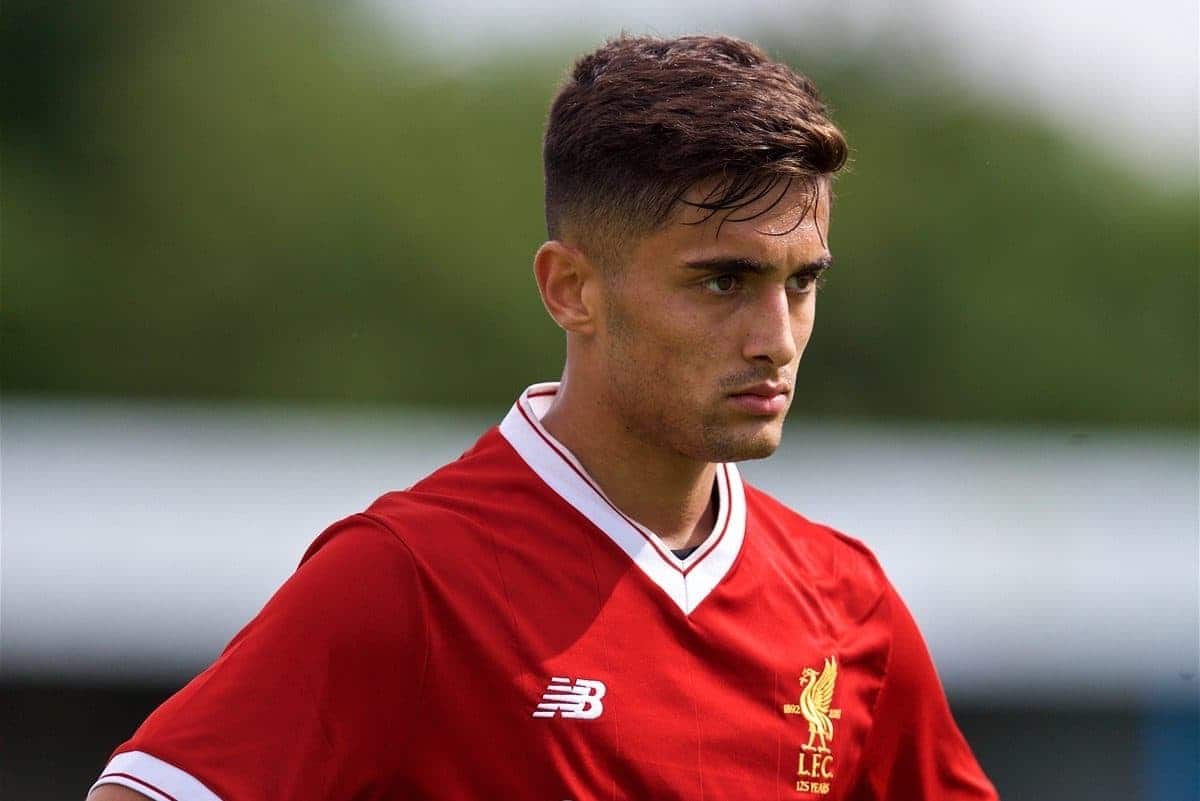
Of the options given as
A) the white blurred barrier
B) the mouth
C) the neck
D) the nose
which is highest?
the nose

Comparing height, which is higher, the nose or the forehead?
the forehead

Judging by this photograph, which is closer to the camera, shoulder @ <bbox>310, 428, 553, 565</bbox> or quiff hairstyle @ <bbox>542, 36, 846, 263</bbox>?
shoulder @ <bbox>310, 428, 553, 565</bbox>

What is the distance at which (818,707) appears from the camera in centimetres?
313

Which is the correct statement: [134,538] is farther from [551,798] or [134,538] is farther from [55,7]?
[55,7]

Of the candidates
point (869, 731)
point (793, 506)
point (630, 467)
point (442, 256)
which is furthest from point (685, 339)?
point (442, 256)

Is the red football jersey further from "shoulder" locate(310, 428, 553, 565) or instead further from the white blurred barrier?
the white blurred barrier

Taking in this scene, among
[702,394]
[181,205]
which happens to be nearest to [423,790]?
[702,394]

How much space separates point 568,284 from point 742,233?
38cm

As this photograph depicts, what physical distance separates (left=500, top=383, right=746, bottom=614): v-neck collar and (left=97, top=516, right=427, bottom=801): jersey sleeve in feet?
1.40

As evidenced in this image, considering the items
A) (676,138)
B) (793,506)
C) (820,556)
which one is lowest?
(793,506)

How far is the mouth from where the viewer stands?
2.93 meters

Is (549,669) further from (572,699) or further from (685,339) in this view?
(685,339)

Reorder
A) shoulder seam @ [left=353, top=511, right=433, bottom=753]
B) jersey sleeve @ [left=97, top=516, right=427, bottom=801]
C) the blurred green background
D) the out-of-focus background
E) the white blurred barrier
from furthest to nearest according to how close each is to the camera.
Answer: the blurred green background
the out-of-focus background
the white blurred barrier
shoulder seam @ [left=353, top=511, right=433, bottom=753]
jersey sleeve @ [left=97, top=516, right=427, bottom=801]

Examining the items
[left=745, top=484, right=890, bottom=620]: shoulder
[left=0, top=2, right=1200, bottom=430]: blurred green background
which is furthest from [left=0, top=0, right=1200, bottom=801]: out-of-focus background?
[left=745, top=484, right=890, bottom=620]: shoulder
